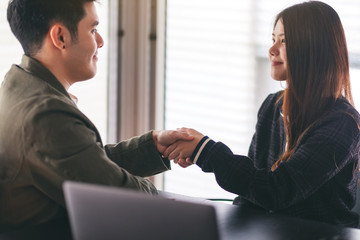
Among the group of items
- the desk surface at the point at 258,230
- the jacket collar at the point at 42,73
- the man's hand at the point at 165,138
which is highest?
the jacket collar at the point at 42,73

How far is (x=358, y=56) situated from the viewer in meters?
2.59

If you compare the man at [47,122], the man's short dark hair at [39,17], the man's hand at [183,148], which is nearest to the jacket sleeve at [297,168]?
the man's hand at [183,148]

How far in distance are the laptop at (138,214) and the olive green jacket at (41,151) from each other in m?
0.41

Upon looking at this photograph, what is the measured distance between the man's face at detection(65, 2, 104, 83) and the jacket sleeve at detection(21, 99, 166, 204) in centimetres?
21

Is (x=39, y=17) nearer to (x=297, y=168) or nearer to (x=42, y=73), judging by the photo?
(x=42, y=73)

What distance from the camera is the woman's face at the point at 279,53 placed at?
6.01 ft

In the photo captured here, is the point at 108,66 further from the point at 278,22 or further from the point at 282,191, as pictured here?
the point at 282,191

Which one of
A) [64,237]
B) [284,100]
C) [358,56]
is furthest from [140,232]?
[358,56]

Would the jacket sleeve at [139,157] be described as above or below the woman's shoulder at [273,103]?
below

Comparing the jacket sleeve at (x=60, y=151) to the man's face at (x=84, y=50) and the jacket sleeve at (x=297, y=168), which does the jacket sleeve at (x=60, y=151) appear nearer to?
the man's face at (x=84, y=50)

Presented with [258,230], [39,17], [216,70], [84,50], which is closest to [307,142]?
[258,230]

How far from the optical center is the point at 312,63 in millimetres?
1765

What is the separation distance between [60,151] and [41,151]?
47mm

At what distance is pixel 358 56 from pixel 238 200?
104 cm
